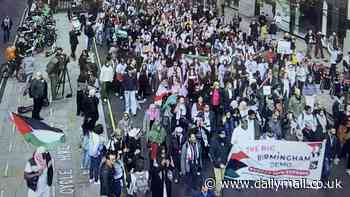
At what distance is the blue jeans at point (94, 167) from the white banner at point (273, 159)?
315 cm

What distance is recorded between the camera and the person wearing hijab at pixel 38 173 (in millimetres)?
14047

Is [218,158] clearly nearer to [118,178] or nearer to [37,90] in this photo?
[118,178]

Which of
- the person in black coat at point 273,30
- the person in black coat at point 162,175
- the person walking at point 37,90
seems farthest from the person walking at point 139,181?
the person in black coat at point 273,30

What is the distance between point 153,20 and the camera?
32.4 metres

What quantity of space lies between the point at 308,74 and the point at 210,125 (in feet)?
20.1

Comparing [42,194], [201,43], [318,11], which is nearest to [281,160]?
[42,194]

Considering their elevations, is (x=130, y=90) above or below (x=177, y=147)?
above

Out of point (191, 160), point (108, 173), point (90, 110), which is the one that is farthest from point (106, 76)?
point (108, 173)

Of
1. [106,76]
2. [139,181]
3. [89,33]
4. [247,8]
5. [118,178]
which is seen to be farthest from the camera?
[247,8]

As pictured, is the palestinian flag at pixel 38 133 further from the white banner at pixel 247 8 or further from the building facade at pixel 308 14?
the white banner at pixel 247 8

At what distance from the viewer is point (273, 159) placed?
16.1m

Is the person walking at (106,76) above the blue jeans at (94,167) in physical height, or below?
above

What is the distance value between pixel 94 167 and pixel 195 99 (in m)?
4.82

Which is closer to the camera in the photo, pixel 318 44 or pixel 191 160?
pixel 191 160
